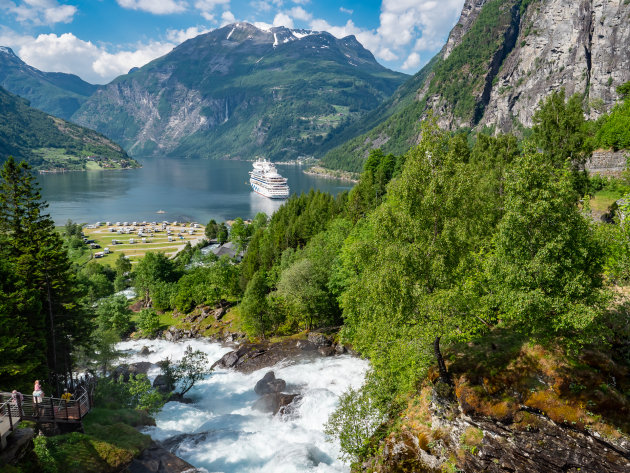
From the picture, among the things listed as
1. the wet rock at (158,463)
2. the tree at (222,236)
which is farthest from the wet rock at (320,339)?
the tree at (222,236)

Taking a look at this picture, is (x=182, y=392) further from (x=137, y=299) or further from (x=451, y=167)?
(x=137, y=299)

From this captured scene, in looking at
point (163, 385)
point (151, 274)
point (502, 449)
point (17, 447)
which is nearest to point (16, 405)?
point (17, 447)

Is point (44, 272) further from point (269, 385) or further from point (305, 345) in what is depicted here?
point (305, 345)

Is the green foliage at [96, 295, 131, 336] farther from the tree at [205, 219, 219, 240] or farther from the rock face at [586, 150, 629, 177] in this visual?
the rock face at [586, 150, 629, 177]

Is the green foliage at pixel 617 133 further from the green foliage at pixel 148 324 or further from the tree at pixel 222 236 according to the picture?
the tree at pixel 222 236

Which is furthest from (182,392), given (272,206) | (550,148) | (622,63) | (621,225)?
(622,63)

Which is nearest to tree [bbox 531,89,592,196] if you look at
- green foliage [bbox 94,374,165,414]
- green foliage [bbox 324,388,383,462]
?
green foliage [bbox 324,388,383,462]

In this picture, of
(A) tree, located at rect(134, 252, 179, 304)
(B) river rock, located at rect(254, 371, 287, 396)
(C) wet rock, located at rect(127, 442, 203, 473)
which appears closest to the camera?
(C) wet rock, located at rect(127, 442, 203, 473)
